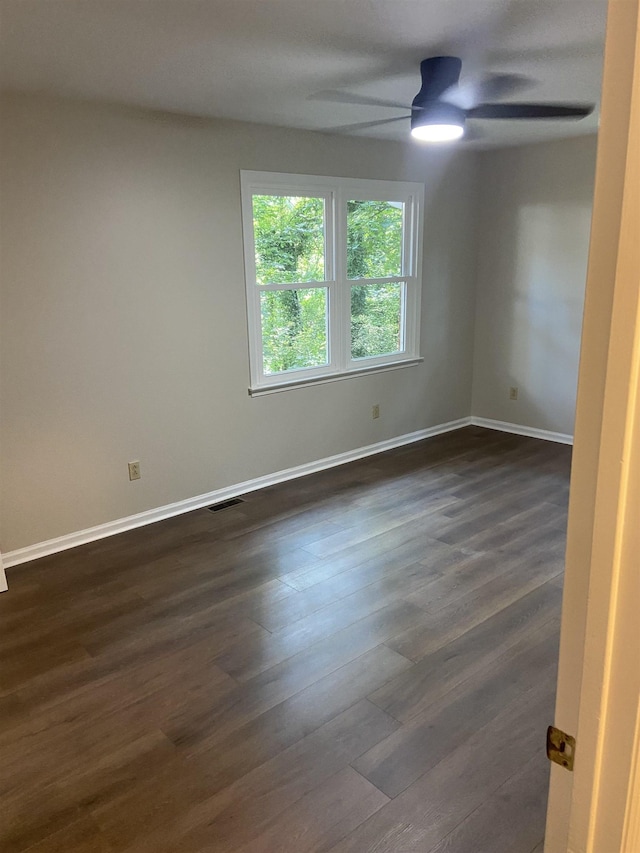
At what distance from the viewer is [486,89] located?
3033mm

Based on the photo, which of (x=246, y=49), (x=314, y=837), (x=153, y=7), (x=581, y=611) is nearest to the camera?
(x=581, y=611)

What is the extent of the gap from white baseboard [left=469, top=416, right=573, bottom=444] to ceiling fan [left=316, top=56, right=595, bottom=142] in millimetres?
2894

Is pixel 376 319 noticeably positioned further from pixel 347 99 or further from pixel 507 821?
pixel 507 821

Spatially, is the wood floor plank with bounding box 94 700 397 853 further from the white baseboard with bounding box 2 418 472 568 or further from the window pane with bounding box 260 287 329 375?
the window pane with bounding box 260 287 329 375

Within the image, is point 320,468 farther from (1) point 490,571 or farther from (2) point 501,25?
(2) point 501,25

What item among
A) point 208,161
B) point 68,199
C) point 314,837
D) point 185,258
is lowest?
point 314,837

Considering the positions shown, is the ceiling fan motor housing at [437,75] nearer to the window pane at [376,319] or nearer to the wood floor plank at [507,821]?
the window pane at [376,319]

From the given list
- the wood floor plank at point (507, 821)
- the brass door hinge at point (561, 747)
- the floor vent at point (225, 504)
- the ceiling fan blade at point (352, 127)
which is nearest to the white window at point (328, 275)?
the ceiling fan blade at point (352, 127)

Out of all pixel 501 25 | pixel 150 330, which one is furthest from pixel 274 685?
pixel 501 25

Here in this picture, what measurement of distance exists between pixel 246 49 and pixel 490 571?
2593 mm

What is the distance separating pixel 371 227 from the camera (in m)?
4.69

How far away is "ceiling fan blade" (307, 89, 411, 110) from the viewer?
10.0ft

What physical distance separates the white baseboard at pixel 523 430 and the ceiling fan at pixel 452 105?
9.50ft

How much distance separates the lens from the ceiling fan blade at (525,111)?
275 centimetres
